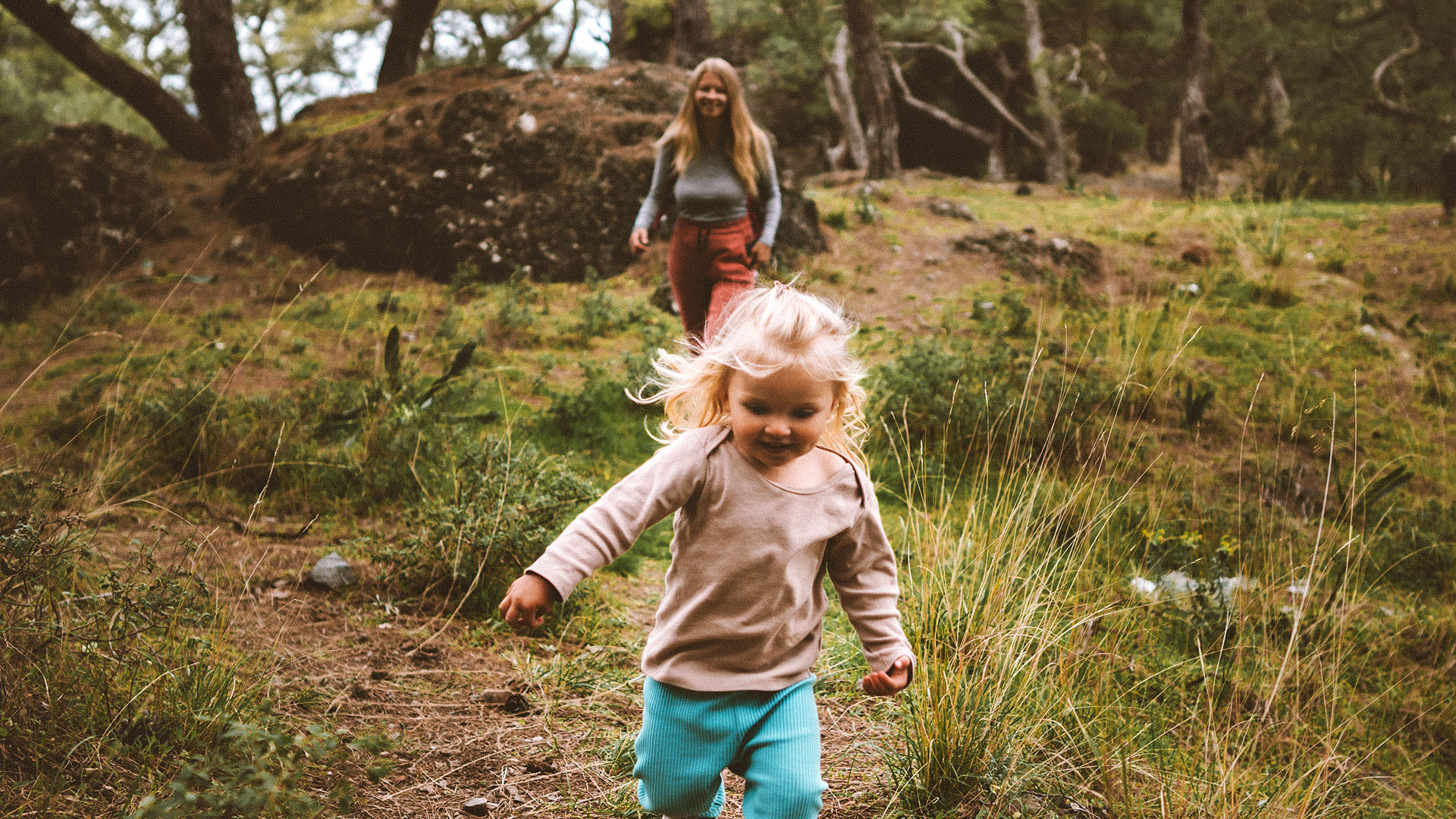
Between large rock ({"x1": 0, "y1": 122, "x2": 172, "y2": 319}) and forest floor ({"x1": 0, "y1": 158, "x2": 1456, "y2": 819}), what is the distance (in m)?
0.27

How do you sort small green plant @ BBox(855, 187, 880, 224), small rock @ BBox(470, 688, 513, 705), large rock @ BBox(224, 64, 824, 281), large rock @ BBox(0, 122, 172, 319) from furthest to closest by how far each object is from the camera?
small green plant @ BBox(855, 187, 880, 224)
large rock @ BBox(224, 64, 824, 281)
large rock @ BBox(0, 122, 172, 319)
small rock @ BBox(470, 688, 513, 705)

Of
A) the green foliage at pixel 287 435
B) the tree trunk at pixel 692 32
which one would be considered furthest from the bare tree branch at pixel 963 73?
the green foliage at pixel 287 435

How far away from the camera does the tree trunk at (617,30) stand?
17562 mm

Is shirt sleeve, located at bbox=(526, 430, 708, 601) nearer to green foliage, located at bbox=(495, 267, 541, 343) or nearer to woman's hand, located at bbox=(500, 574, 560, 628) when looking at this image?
woman's hand, located at bbox=(500, 574, 560, 628)

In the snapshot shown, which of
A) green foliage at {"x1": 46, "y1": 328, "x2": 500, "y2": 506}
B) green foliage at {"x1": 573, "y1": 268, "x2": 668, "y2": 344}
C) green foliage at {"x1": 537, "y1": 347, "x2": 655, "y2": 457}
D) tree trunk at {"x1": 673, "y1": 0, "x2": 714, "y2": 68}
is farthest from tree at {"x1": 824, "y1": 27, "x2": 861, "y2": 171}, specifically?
green foliage at {"x1": 46, "y1": 328, "x2": 500, "y2": 506}

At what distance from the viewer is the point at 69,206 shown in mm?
7812

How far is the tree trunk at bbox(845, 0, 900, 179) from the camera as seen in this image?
1154 cm

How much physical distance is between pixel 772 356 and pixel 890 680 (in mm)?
686

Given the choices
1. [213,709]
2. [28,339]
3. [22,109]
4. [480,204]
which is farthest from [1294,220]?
[22,109]

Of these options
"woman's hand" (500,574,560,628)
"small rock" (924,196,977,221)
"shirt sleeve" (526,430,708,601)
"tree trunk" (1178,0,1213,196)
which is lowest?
"woman's hand" (500,574,560,628)

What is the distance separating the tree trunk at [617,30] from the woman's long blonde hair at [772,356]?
671 inches

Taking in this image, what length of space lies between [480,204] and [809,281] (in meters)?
3.00

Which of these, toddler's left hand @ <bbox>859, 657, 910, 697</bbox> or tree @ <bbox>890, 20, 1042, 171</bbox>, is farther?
tree @ <bbox>890, 20, 1042, 171</bbox>

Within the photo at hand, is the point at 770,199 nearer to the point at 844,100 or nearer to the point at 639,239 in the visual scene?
the point at 639,239
